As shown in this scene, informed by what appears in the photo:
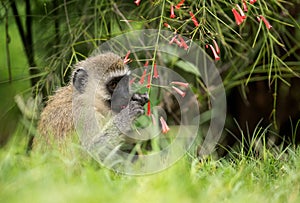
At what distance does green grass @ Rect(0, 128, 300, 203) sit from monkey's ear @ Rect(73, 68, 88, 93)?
1.03m

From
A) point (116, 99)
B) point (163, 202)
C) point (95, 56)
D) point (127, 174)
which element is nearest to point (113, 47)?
point (95, 56)

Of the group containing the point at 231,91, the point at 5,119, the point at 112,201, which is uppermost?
the point at 112,201

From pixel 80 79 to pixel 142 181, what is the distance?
181 centimetres

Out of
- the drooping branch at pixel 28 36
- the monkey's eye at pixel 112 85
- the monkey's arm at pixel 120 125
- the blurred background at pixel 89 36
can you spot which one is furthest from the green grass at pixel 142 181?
the drooping branch at pixel 28 36

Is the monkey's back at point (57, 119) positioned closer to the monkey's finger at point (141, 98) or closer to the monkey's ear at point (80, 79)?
the monkey's ear at point (80, 79)

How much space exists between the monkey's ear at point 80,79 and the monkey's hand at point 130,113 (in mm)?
472

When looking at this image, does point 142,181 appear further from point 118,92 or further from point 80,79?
point 80,79

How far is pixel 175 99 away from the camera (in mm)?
6684

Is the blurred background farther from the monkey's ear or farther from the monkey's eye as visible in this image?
the monkey's eye

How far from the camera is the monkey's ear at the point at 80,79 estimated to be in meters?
5.08

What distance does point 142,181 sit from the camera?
3.43 m

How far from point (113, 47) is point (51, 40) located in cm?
61

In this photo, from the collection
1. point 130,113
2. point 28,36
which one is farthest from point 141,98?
point 28,36

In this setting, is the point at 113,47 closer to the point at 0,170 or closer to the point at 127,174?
the point at 127,174
